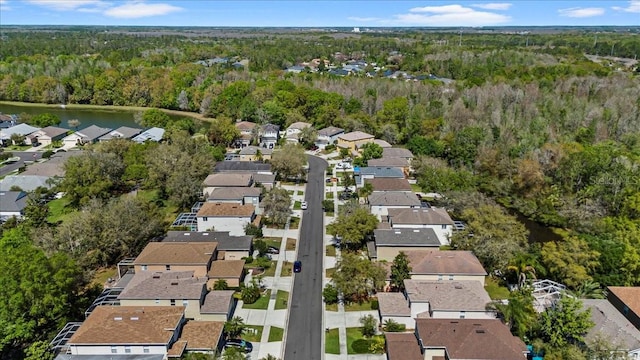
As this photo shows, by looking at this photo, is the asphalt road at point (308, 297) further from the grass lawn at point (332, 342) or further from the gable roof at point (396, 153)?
the gable roof at point (396, 153)

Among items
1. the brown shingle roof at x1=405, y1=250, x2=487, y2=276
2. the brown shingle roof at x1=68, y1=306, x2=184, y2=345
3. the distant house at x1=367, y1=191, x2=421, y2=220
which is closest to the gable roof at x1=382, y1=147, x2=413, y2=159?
the distant house at x1=367, y1=191, x2=421, y2=220

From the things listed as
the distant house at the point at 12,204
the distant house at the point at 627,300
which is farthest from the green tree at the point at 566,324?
the distant house at the point at 12,204

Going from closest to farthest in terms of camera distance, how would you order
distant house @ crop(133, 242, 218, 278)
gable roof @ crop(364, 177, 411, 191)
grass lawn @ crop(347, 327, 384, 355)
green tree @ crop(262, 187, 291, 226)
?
1. grass lawn @ crop(347, 327, 384, 355)
2. distant house @ crop(133, 242, 218, 278)
3. green tree @ crop(262, 187, 291, 226)
4. gable roof @ crop(364, 177, 411, 191)

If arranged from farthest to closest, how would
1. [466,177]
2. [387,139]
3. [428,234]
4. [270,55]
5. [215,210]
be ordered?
A: 1. [270,55]
2. [387,139]
3. [466,177]
4. [215,210]
5. [428,234]

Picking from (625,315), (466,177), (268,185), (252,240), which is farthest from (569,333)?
(268,185)

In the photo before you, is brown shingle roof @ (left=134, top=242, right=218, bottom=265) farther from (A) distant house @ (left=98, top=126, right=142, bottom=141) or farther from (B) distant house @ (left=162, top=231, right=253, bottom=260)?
(A) distant house @ (left=98, top=126, right=142, bottom=141)

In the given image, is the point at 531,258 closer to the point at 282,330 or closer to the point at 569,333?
the point at 569,333
